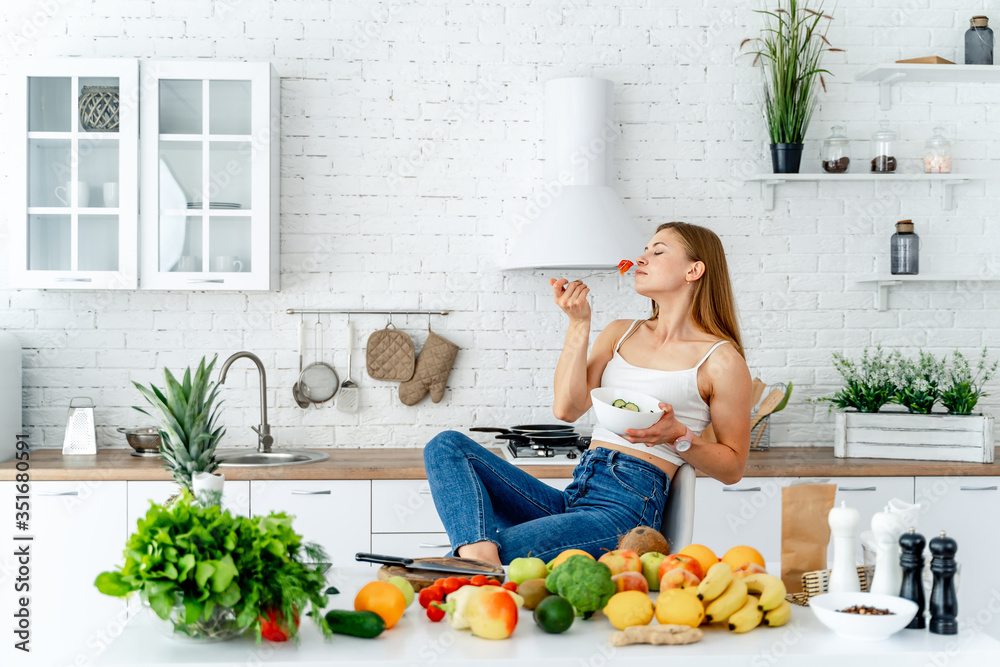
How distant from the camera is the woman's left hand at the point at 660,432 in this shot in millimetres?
1807

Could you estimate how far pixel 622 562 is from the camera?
142cm

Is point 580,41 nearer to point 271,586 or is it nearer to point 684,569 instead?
point 684,569

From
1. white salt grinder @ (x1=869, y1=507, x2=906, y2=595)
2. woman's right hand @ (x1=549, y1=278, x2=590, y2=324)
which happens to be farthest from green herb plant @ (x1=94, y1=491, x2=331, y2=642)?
woman's right hand @ (x1=549, y1=278, x2=590, y2=324)

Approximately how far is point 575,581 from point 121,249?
2430 millimetres

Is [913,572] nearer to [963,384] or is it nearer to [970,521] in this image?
[970,521]

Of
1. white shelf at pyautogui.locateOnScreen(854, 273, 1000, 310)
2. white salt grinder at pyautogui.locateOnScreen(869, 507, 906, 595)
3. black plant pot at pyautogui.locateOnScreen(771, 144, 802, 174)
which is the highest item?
black plant pot at pyautogui.locateOnScreen(771, 144, 802, 174)

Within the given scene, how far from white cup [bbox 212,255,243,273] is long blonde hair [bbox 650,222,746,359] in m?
1.63

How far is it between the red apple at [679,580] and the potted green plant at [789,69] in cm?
241

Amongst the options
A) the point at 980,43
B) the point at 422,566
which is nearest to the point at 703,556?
the point at 422,566

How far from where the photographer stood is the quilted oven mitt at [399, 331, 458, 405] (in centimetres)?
338

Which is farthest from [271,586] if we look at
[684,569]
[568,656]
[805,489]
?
[805,489]

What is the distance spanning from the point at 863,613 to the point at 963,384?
222 centimetres

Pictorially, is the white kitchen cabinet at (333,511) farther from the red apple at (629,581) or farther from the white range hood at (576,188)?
the red apple at (629,581)

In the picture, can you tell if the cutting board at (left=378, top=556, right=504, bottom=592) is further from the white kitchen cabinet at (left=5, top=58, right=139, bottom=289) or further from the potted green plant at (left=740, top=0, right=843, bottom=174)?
the potted green plant at (left=740, top=0, right=843, bottom=174)
